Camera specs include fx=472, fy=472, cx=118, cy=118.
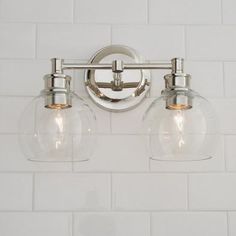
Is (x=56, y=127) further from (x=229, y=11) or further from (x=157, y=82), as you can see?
(x=229, y=11)

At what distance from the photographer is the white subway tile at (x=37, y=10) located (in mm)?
1186

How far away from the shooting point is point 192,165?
115cm

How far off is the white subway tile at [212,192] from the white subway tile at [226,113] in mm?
116

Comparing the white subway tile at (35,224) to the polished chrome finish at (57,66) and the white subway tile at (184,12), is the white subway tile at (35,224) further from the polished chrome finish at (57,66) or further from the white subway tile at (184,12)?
the white subway tile at (184,12)

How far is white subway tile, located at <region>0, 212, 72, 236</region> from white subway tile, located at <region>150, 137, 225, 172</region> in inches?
9.6

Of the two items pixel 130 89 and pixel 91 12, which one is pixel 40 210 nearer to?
pixel 130 89

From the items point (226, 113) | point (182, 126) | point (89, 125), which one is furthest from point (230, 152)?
point (89, 125)

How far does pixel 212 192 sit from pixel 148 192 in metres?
0.16

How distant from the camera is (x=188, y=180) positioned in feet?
3.75

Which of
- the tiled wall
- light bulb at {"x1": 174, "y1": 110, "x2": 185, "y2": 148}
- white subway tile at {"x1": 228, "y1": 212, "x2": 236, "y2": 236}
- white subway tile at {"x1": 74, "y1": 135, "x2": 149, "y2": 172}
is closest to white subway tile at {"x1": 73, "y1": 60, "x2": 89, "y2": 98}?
the tiled wall

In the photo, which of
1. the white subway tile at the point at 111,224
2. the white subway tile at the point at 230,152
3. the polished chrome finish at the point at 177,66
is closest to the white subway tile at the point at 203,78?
the white subway tile at the point at 230,152

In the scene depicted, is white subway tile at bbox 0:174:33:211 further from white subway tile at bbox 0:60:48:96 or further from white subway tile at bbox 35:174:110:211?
white subway tile at bbox 0:60:48:96

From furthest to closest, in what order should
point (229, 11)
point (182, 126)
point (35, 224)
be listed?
1. point (229, 11)
2. point (35, 224)
3. point (182, 126)

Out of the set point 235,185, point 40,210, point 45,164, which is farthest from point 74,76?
point 235,185
